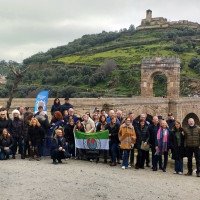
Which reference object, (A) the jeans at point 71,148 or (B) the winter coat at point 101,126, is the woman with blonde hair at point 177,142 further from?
(A) the jeans at point 71,148

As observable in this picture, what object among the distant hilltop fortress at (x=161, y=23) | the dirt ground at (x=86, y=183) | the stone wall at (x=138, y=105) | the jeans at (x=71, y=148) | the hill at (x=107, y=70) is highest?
the distant hilltop fortress at (x=161, y=23)

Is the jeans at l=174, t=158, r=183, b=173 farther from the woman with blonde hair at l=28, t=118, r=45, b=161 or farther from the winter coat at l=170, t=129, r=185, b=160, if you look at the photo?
the woman with blonde hair at l=28, t=118, r=45, b=161

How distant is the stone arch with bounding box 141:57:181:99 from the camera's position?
103 ft

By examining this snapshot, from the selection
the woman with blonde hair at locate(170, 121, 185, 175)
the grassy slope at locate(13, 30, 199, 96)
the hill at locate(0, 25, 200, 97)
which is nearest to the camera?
the woman with blonde hair at locate(170, 121, 185, 175)

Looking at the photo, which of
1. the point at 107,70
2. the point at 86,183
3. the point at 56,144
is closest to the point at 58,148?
the point at 56,144

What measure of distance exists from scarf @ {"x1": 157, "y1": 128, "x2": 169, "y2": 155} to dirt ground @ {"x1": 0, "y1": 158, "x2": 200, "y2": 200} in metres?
0.67

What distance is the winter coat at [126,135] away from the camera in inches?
394

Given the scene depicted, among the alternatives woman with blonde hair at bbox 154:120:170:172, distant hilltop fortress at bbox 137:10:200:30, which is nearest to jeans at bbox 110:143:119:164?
woman with blonde hair at bbox 154:120:170:172

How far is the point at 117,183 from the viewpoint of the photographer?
27.4 feet

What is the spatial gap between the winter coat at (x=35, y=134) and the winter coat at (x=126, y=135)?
7.66 ft

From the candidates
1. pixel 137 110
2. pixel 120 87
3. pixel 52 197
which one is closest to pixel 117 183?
pixel 52 197

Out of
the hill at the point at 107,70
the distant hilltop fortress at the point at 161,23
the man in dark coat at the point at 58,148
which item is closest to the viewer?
the man in dark coat at the point at 58,148

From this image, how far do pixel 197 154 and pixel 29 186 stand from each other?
184 inches

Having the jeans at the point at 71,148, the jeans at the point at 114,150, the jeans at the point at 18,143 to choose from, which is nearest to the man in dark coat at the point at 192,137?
the jeans at the point at 114,150
